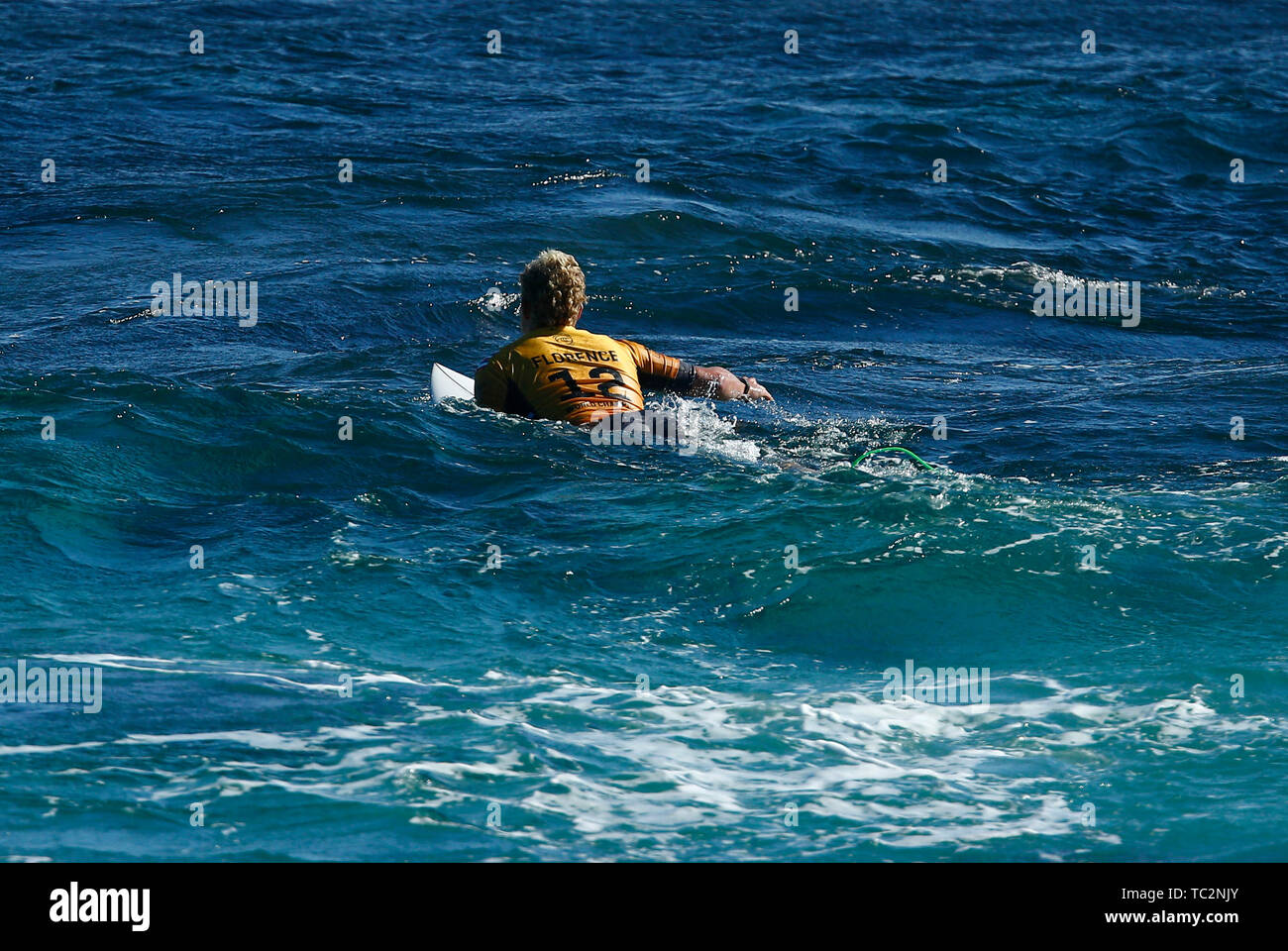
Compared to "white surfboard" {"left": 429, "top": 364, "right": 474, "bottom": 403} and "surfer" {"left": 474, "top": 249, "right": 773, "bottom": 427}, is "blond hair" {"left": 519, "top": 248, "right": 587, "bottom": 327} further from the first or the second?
"white surfboard" {"left": 429, "top": 364, "right": 474, "bottom": 403}

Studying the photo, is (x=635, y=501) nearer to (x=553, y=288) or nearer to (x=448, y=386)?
(x=553, y=288)

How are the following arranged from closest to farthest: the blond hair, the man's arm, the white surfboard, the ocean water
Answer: the ocean water
the blond hair
the man's arm
the white surfboard

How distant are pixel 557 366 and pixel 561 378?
8 centimetres

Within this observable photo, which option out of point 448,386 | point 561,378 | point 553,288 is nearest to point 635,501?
point 561,378

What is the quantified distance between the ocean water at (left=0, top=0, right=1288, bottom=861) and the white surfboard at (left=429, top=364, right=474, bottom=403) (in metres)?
0.16

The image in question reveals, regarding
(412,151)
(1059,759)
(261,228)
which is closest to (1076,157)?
(412,151)

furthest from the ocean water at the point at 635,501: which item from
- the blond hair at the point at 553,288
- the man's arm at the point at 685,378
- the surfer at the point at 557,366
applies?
the blond hair at the point at 553,288

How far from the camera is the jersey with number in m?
9.36

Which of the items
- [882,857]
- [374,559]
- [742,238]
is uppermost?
[742,238]

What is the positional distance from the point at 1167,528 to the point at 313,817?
4979mm

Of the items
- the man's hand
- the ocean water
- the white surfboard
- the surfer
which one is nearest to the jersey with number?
the surfer

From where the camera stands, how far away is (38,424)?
9.56 metres

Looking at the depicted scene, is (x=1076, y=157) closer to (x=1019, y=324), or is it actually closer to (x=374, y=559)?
(x=1019, y=324)

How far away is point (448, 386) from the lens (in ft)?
33.8
